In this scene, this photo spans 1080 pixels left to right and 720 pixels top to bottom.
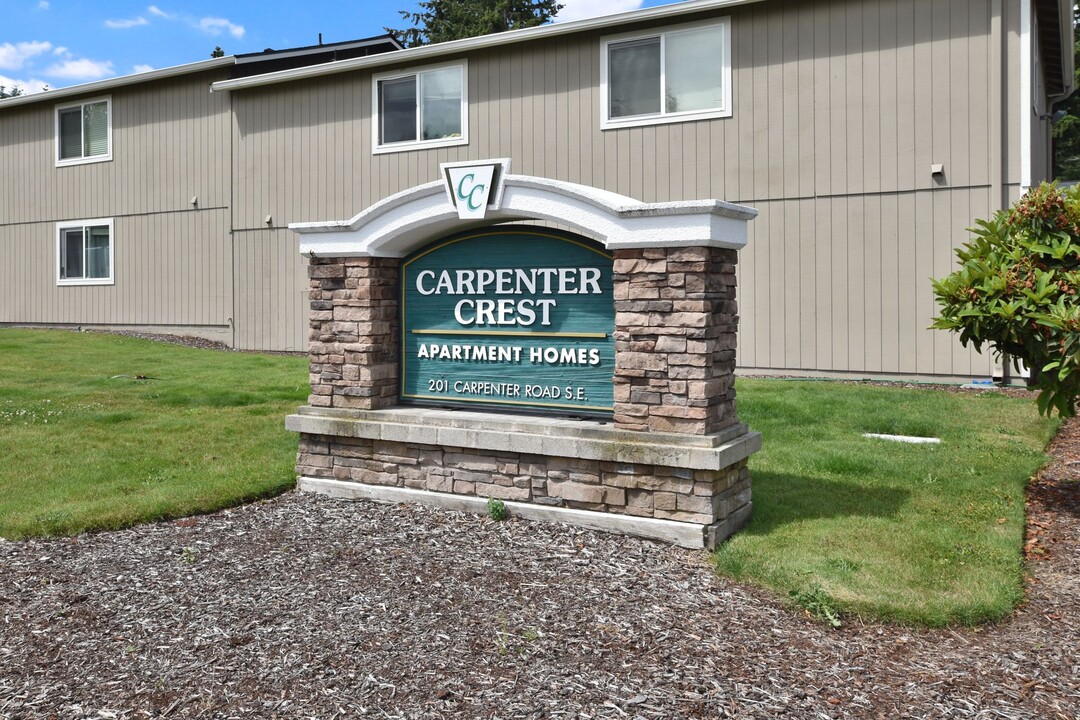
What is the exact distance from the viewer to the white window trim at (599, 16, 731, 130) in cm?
1284

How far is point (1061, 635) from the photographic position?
168 inches

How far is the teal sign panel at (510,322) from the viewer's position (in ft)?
19.7

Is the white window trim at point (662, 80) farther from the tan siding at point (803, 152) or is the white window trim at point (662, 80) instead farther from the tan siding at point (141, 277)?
the tan siding at point (141, 277)

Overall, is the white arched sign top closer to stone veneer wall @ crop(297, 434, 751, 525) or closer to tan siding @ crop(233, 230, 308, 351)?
stone veneer wall @ crop(297, 434, 751, 525)

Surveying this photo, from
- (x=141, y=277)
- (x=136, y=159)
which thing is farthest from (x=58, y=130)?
(x=141, y=277)

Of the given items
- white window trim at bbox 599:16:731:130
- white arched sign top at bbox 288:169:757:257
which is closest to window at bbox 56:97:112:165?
white window trim at bbox 599:16:731:130

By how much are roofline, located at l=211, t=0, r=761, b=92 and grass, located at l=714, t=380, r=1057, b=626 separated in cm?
571

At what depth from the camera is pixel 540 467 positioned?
5953 millimetres

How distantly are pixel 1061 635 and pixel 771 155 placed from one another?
369 inches

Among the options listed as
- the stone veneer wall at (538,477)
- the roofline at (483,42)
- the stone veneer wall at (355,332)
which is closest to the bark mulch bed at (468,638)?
the stone veneer wall at (538,477)

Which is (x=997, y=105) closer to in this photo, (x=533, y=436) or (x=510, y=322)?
(x=510, y=322)

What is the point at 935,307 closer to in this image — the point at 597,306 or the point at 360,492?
the point at 597,306

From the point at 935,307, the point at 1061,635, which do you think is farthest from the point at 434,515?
the point at 935,307

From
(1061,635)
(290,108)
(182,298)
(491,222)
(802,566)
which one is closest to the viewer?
(1061,635)
